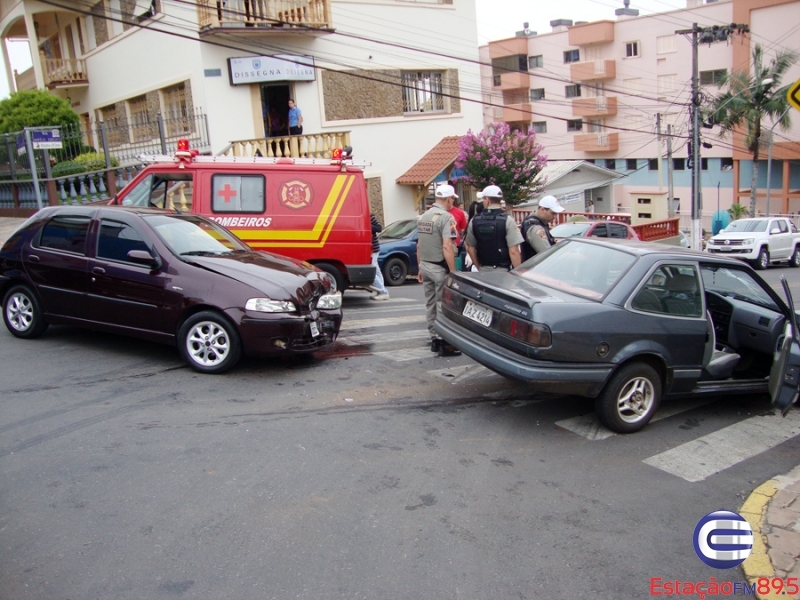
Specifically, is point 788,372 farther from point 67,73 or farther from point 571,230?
point 67,73

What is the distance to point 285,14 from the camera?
1995cm

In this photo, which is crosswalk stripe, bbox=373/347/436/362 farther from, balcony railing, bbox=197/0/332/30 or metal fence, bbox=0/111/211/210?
balcony railing, bbox=197/0/332/30

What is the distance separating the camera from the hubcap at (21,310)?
26.7ft

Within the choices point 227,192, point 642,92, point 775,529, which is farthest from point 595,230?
point 642,92

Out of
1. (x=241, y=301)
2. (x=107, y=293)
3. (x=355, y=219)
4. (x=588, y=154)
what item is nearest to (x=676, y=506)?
(x=241, y=301)

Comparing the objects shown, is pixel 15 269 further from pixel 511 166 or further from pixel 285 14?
pixel 511 166

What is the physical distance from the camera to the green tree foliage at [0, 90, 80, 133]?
19719 millimetres

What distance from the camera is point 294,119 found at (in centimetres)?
1942

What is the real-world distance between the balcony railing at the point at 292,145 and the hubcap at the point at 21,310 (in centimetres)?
983

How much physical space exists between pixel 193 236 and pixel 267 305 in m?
1.49

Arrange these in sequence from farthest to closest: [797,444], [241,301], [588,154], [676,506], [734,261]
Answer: [588,154] < [241,301] < [734,261] < [797,444] < [676,506]

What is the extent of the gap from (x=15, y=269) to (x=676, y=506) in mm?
7007

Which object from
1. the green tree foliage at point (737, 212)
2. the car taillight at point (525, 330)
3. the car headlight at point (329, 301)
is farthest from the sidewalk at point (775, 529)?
the green tree foliage at point (737, 212)

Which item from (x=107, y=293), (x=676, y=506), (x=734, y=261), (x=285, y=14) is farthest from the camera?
(x=285, y=14)
